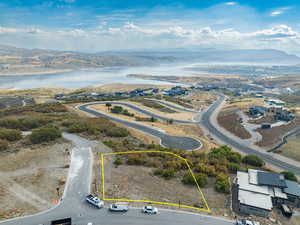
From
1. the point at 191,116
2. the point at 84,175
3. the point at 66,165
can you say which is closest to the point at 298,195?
the point at 84,175

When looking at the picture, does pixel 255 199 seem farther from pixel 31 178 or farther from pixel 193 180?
pixel 31 178

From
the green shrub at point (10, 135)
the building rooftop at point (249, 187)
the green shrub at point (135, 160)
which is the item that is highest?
the green shrub at point (10, 135)

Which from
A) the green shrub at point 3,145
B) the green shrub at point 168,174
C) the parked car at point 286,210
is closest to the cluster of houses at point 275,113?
the parked car at point 286,210

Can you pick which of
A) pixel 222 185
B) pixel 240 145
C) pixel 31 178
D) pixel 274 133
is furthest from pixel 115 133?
pixel 274 133

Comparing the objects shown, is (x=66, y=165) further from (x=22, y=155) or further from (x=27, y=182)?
(x=22, y=155)

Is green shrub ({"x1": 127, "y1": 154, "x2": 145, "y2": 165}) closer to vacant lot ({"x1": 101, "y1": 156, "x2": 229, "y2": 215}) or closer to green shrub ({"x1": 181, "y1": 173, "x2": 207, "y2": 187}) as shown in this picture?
vacant lot ({"x1": 101, "y1": 156, "x2": 229, "y2": 215})

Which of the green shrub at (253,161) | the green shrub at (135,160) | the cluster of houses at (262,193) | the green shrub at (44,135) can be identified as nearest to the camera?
the cluster of houses at (262,193)

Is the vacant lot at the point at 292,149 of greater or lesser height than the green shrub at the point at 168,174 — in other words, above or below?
below

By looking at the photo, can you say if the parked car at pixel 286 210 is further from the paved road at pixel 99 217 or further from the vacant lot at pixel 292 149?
the vacant lot at pixel 292 149

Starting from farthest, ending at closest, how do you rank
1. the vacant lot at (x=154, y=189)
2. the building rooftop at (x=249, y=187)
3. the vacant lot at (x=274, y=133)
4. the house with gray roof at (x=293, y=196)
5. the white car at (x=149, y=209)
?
the vacant lot at (x=274, y=133)
the house with gray roof at (x=293, y=196)
the building rooftop at (x=249, y=187)
the vacant lot at (x=154, y=189)
the white car at (x=149, y=209)
